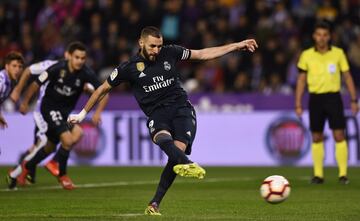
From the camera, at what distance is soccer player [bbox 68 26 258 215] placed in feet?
34.3

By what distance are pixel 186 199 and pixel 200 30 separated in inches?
442

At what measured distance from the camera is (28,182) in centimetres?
1602

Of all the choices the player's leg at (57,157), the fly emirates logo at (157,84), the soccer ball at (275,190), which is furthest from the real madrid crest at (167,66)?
the player's leg at (57,157)

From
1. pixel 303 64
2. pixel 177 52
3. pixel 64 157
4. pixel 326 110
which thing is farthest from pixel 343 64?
pixel 177 52

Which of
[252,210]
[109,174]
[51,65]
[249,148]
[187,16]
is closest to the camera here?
[252,210]

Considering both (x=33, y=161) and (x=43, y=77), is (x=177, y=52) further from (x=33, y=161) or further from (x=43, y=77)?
(x=33, y=161)

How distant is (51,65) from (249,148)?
708cm

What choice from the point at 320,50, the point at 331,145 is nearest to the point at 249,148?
the point at 331,145

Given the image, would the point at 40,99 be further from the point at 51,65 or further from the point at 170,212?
the point at 170,212

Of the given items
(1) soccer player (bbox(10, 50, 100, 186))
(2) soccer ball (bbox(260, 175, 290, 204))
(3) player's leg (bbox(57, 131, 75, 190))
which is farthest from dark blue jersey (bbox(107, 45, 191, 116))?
(3) player's leg (bbox(57, 131, 75, 190))

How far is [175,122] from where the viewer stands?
10656 mm

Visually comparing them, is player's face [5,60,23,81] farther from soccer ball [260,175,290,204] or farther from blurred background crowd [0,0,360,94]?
blurred background crowd [0,0,360,94]

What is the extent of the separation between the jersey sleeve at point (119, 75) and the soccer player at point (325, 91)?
5535 millimetres

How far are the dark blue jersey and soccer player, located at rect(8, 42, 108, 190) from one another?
13.7ft
